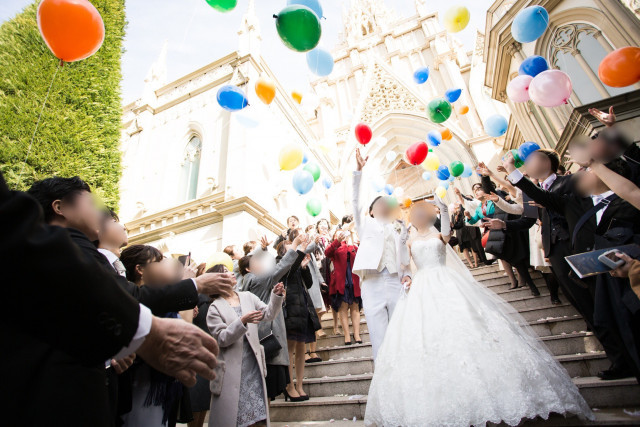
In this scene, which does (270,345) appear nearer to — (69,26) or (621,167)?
(621,167)

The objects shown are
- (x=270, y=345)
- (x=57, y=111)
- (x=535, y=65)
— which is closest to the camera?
(x=270, y=345)

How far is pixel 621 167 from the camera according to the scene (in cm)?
245

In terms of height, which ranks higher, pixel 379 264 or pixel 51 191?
pixel 379 264

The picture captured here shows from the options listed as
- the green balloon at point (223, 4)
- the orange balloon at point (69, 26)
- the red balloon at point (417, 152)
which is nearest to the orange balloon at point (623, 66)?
the red balloon at point (417, 152)

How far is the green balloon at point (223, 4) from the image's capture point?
4.45m

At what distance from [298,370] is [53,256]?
3.52 m

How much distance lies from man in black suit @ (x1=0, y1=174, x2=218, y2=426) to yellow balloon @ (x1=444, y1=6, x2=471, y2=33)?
7545mm

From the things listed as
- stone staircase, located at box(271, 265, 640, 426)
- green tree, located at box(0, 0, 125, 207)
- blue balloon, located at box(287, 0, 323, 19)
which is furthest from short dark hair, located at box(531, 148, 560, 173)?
green tree, located at box(0, 0, 125, 207)

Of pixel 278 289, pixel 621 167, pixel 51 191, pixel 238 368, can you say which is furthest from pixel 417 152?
pixel 51 191

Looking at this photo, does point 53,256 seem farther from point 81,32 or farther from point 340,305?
point 340,305

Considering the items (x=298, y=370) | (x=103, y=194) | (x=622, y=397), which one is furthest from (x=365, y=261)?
(x=103, y=194)

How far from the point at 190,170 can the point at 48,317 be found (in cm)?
998

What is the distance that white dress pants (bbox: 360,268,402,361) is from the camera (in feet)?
9.91

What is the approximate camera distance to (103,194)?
19.7 ft
